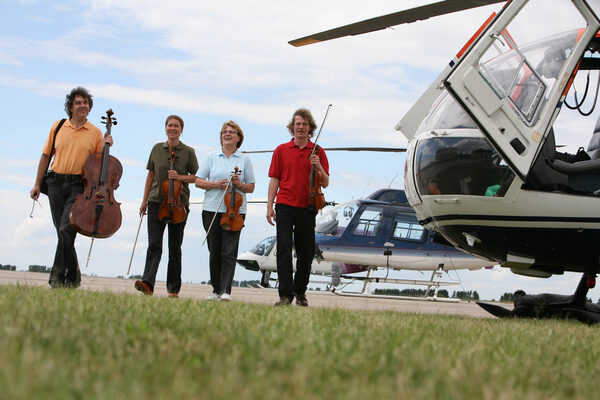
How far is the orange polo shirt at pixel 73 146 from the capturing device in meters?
7.25

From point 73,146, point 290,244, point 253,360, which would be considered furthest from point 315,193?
point 253,360

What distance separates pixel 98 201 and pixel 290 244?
208 centimetres

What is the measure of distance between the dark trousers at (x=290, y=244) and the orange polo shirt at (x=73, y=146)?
214 cm

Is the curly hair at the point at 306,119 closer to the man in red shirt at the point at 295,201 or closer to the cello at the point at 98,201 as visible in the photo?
the man in red shirt at the point at 295,201

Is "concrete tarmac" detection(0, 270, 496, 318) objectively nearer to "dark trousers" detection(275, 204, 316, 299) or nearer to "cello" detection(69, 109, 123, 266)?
"dark trousers" detection(275, 204, 316, 299)

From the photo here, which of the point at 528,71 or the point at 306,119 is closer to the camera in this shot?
the point at 528,71

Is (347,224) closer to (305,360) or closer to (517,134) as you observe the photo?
(517,134)

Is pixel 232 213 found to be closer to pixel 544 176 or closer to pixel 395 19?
pixel 395 19

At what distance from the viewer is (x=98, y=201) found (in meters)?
7.06

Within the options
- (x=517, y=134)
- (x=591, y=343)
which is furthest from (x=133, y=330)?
(x=517, y=134)

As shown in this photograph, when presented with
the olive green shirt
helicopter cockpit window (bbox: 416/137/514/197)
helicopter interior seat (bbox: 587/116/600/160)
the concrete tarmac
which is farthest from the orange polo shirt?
helicopter interior seat (bbox: 587/116/600/160)

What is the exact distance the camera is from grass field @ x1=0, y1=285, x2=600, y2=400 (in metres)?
1.84

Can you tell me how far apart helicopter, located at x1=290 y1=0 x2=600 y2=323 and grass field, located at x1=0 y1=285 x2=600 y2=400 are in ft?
9.40

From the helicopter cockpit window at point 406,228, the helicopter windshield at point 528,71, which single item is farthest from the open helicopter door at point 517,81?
the helicopter cockpit window at point 406,228
